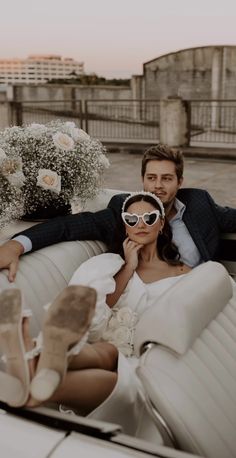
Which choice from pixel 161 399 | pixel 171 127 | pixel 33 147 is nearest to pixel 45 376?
pixel 161 399

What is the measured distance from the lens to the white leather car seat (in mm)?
1538

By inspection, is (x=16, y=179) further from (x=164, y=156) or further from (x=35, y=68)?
(x=35, y=68)

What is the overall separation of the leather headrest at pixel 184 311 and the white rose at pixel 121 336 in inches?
15.2

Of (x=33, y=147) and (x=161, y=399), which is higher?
(x=33, y=147)

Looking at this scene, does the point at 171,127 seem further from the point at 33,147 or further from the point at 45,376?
the point at 45,376

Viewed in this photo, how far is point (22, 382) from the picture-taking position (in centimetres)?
135

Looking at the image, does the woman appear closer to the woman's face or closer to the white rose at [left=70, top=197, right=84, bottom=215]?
the woman's face

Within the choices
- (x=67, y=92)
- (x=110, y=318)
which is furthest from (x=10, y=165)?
(x=67, y=92)

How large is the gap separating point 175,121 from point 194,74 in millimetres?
11653

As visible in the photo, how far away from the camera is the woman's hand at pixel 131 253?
2.53m

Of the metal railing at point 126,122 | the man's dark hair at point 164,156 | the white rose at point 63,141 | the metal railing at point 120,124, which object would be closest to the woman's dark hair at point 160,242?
the man's dark hair at point 164,156

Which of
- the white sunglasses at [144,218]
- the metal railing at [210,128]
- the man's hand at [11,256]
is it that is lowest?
the metal railing at [210,128]

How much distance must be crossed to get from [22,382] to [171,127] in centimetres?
1208

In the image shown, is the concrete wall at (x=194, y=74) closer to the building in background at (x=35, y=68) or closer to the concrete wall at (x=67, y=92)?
the concrete wall at (x=67, y=92)
